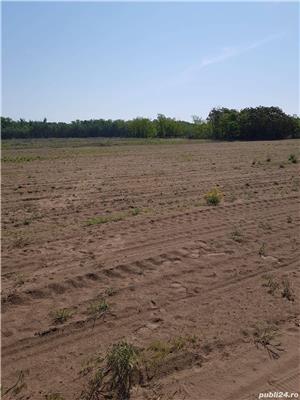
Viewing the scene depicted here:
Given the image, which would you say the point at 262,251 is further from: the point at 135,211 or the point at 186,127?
the point at 186,127

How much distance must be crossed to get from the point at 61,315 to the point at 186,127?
91.0 m

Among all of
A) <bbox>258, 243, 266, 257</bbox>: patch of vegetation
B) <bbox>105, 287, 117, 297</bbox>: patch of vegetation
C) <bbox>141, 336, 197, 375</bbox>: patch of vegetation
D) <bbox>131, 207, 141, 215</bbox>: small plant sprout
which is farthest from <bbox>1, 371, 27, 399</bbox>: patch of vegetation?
<bbox>131, 207, 141, 215</bbox>: small plant sprout

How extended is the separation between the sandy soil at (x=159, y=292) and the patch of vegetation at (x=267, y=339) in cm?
2

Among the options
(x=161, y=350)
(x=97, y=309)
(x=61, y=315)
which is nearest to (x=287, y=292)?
(x=161, y=350)

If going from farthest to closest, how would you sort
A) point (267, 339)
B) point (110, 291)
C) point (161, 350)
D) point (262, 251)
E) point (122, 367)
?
point (262, 251)
point (110, 291)
point (267, 339)
point (161, 350)
point (122, 367)

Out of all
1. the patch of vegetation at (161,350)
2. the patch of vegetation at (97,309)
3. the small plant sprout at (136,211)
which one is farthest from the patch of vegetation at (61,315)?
the small plant sprout at (136,211)

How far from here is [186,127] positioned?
9325cm

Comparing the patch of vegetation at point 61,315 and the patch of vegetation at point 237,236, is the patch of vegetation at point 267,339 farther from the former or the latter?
the patch of vegetation at point 237,236

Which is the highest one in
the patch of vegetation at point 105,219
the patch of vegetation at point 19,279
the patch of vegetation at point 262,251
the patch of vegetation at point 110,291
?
the patch of vegetation at point 105,219

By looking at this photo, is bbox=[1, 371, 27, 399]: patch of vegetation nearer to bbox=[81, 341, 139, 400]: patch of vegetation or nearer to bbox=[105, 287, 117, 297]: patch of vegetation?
bbox=[81, 341, 139, 400]: patch of vegetation

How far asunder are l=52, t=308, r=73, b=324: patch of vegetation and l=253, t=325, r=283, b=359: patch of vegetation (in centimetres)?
199

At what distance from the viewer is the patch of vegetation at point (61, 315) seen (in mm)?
4422

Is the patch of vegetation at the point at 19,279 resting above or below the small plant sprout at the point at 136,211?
below

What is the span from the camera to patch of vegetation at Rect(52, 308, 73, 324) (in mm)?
4422
